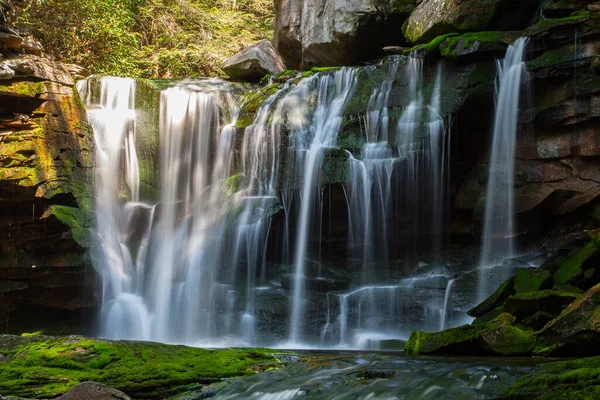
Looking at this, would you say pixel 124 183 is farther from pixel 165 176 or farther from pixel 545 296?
pixel 545 296

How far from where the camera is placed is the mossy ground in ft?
23.1

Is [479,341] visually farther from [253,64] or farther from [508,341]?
[253,64]

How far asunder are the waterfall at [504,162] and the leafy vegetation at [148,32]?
14540mm

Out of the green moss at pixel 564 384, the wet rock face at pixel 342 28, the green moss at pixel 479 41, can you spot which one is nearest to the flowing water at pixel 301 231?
the green moss at pixel 479 41

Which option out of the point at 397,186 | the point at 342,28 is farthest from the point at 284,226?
the point at 342,28

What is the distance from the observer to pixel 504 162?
13891 mm

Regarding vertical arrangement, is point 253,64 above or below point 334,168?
above

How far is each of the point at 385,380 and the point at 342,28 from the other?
15.1 m

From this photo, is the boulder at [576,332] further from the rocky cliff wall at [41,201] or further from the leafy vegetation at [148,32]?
the leafy vegetation at [148,32]

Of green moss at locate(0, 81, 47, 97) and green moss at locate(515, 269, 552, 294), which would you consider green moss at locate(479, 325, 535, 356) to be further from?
green moss at locate(0, 81, 47, 97)

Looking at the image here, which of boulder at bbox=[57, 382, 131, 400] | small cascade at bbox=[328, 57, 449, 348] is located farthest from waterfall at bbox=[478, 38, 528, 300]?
boulder at bbox=[57, 382, 131, 400]

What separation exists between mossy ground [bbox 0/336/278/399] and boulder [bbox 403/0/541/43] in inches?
442

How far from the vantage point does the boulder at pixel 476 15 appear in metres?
15.4

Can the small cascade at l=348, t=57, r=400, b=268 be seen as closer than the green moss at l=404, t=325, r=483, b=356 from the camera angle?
No
